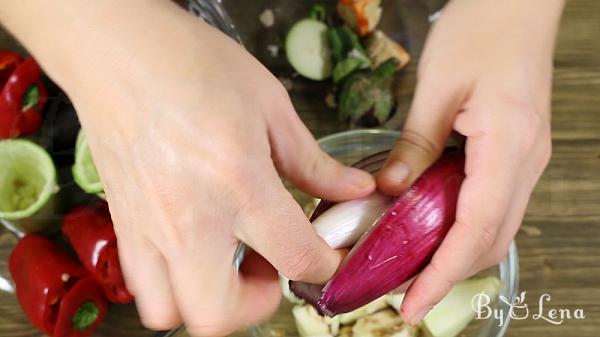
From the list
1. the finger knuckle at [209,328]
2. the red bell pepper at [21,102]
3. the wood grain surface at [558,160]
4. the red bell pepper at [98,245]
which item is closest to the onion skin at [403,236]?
the finger knuckle at [209,328]

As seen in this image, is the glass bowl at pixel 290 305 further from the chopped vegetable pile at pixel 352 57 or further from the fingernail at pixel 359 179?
the fingernail at pixel 359 179

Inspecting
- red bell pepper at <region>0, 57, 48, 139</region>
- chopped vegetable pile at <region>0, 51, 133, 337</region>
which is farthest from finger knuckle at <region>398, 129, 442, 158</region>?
red bell pepper at <region>0, 57, 48, 139</region>

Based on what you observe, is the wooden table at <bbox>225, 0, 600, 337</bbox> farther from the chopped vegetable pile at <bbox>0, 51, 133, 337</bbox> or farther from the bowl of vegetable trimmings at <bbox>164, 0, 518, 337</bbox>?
the chopped vegetable pile at <bbox>0, 51, 133, 337</bbox>

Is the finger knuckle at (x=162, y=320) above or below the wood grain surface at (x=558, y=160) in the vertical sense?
above

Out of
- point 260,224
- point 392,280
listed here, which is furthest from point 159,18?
point 392,280

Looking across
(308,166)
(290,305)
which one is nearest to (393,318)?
(290,305)

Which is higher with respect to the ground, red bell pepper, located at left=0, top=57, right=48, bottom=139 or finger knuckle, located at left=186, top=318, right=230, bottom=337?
red bell pepper, located at left=0, top=57, right=48, bottom=139

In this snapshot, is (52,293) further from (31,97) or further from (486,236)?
(486,236)
